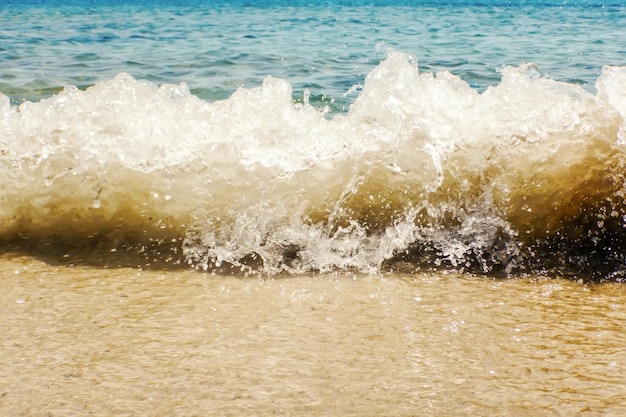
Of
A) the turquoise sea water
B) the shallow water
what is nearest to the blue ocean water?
the turquoise sea water

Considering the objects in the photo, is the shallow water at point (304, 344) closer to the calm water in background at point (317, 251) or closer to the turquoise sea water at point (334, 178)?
the calm water in background at point (317, 251)

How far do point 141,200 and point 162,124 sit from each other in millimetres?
344

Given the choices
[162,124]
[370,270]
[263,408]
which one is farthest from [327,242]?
[263,408]

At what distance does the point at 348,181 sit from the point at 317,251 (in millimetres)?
334

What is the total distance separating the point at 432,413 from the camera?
1.67 metres

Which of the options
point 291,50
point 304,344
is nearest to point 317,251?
point 304,344

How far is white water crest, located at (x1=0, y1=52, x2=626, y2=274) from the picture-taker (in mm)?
2791

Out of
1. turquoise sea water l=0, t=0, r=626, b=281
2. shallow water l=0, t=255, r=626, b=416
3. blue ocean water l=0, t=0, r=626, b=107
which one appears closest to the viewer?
shallow water l=0, t=255, r=626, b=416

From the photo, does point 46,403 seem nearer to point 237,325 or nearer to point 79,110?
point 237,325

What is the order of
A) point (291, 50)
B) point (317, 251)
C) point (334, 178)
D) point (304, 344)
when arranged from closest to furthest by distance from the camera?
point (304, 344) < point (317, 251) < point (334, 178) < point (291, 50)

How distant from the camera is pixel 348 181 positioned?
2.89 m

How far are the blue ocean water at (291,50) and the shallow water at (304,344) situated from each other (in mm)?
3305

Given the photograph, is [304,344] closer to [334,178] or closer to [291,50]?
[334,178]

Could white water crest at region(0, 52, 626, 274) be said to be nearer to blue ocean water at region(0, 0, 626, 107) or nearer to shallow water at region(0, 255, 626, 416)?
shallow water at region(0, 255, 626, 416)
